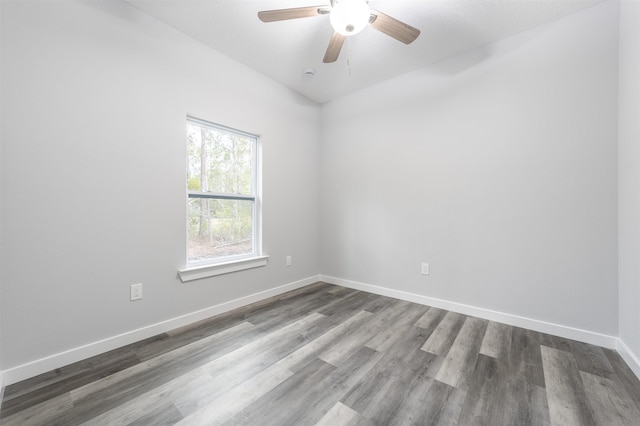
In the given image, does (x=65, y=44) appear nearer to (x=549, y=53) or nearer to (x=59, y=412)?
(x=59, y=412)

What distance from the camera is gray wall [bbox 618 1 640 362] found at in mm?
1679

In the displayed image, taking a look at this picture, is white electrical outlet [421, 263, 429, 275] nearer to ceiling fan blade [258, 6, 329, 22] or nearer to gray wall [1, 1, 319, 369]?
gray wall [1, 1, 319, 369]

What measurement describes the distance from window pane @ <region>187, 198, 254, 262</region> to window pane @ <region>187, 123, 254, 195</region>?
5.9 inches

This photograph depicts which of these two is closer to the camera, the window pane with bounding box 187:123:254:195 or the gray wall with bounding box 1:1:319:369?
the gray wall with bounding box 1:1:319:369

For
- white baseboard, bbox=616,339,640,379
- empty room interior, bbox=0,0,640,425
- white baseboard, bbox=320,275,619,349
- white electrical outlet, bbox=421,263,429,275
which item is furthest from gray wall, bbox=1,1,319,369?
white baseboard, bbox=616,339,640,379

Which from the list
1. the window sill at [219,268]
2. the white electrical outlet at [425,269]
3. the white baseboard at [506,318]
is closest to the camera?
the white baseboard at [506,318]

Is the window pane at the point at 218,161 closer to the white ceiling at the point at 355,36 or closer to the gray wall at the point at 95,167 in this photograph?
the gray wall at the point at 95,167

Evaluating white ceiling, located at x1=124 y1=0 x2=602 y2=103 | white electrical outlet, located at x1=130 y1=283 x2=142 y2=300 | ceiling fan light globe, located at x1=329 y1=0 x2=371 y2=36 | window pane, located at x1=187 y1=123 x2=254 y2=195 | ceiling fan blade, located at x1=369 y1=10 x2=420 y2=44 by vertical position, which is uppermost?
white ceiling, located at x1=124 y1=0 x2=602 y2=103

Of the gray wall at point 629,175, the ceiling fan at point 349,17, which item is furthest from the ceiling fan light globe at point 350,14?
the gray wall at point 629,175

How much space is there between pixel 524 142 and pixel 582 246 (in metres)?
0.97

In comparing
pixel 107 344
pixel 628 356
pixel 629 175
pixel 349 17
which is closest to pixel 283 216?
pixel 107 344

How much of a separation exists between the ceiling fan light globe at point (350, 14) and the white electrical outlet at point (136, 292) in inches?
95.1

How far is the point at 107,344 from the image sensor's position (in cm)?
193

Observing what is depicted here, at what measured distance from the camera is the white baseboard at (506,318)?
204 cm
